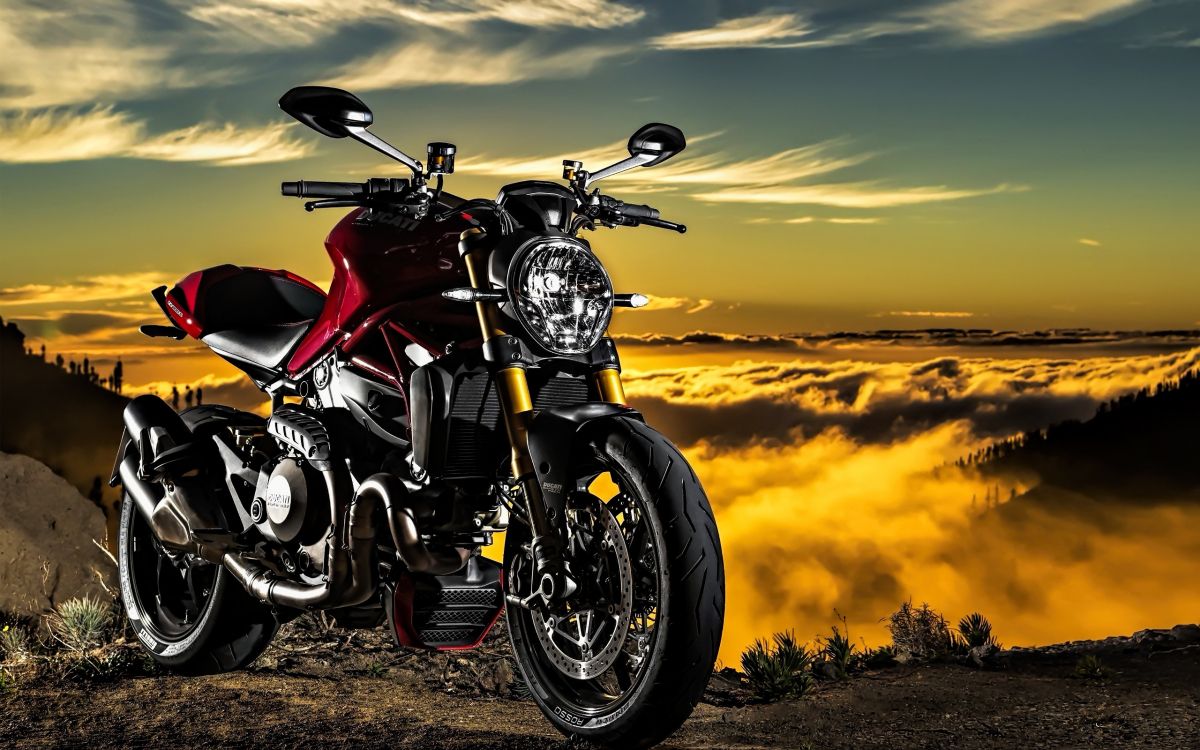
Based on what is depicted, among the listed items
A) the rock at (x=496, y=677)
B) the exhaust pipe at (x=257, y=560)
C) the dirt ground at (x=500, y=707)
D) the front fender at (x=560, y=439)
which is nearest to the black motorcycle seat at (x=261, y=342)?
the exhaust pipe at (x=257, y=560)

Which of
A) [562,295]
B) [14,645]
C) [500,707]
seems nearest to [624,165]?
[562,295]

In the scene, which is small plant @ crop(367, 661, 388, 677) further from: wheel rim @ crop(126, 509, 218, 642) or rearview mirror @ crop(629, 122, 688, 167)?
rearview mirror @ crop(629, 122, 688, 167)

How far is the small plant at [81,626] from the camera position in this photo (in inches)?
305

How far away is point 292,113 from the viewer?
4.91m

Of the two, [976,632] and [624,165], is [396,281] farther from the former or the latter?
[976,632]

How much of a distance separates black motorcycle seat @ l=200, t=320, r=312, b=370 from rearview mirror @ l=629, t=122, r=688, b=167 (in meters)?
2.02

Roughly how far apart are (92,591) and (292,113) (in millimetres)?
5596

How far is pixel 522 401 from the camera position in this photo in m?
4.97

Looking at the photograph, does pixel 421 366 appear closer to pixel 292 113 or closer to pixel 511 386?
pixel 511 386

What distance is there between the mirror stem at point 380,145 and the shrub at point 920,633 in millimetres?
4850

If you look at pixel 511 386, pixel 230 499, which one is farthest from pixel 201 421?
pixel 511 386

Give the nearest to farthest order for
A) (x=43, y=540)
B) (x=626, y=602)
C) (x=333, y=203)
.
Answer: (x=626, y=602) → (x=333, y=203) → (x=43, y=540)

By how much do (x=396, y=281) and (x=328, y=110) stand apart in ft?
2.99

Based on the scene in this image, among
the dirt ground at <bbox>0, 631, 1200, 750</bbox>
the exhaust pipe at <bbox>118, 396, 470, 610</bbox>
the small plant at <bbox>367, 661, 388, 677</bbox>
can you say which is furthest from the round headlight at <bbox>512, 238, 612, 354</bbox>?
the small plant at <bbox>367, 661, 388, 677</bbox>
